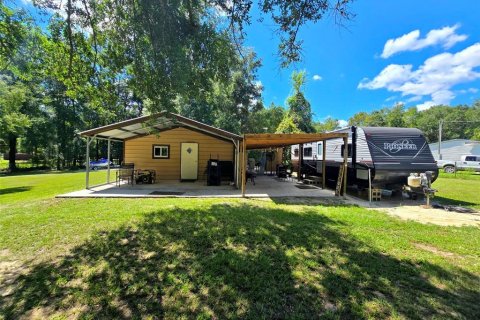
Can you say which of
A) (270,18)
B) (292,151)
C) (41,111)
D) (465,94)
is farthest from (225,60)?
(465,94)

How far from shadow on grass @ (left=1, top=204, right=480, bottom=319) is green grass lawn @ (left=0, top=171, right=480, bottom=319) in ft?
0.04

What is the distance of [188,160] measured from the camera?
12719mm

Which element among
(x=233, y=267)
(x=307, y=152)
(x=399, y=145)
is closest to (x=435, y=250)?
(x=233, y=267)

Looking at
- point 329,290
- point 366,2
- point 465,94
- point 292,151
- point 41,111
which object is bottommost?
point 329,290

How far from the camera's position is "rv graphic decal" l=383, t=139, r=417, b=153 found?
8375 mm

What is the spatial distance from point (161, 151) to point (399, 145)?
10.5m

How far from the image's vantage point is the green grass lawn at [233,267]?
250cm

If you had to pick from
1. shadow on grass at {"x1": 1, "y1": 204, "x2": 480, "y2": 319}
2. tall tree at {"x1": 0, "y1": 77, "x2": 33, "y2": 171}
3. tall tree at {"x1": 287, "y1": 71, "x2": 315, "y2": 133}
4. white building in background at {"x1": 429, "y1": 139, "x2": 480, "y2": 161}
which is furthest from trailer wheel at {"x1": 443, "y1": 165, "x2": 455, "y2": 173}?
tall tree at {"x1": 0, "y1": 77, "x2": 33, "y2": 171}

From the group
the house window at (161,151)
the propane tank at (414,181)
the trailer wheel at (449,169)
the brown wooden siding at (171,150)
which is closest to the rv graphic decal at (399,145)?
the propane tank at (414,181)

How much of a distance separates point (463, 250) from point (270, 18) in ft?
16.9

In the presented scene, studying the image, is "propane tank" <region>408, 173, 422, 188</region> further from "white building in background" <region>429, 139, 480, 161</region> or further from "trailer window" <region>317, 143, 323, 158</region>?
"white building in background" <region>429, 139, 480, 161</region>

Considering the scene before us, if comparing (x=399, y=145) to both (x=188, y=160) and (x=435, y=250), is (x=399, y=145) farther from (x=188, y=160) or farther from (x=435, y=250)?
(x=188, y=160)

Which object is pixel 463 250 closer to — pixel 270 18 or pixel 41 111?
pixel 270 18

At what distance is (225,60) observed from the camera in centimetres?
600
